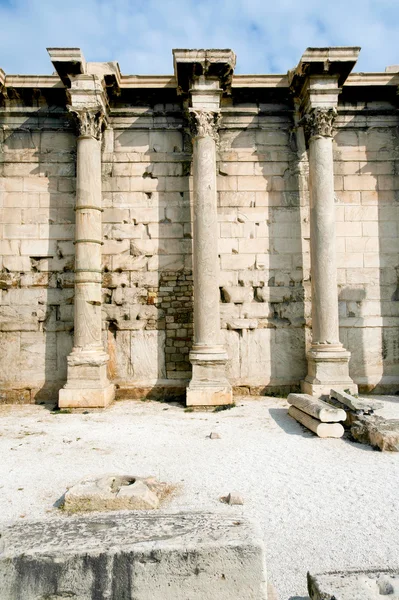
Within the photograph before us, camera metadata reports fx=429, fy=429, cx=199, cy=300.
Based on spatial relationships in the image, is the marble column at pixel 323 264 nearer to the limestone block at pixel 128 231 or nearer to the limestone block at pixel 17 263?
the limestone block at pixel 128 231

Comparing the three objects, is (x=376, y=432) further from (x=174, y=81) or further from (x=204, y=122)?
(x=174, y=81)

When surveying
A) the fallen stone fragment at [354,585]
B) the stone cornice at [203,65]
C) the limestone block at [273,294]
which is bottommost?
the fallen stone fragment at [354,585]

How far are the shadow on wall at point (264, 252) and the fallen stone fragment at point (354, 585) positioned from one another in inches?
283

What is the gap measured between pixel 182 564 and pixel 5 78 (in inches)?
410

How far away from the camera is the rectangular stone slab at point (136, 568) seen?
2209 millimetres

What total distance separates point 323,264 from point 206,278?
98.4 inches

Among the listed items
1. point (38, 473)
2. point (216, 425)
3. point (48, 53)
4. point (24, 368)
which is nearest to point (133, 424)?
point (216, 425)

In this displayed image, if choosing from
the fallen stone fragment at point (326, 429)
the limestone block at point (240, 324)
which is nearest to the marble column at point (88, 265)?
the limestone block at point (240, 324)

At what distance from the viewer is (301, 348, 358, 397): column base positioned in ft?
28.3

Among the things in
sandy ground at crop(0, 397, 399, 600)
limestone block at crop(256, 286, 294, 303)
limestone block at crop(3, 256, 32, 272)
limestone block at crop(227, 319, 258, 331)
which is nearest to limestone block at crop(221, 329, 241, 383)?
limestone block at crop(227, 319, 258, 331)

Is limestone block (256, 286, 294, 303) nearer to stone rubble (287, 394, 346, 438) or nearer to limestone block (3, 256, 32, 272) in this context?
stone rubble (287, 394, 346, 438)

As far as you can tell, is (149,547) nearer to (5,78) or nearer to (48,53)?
(48,53)

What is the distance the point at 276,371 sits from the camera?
949cm

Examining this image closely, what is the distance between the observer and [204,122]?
905cm
